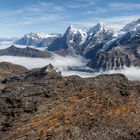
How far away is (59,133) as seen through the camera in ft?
94.8

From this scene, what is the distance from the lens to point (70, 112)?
3034 centimetres

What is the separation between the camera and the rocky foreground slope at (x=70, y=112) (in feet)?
93.9

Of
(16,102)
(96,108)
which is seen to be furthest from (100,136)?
(16,102)

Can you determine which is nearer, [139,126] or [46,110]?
[46,110]

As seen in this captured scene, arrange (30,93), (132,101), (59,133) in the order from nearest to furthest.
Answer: (59,133), (30,93), (132,101)

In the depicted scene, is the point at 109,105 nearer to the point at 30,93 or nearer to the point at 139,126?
the point at 139,126

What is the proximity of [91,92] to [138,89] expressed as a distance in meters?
5.58

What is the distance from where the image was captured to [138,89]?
3578 cm

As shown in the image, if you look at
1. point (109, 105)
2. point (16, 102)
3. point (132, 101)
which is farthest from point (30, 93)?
point (132, 101)

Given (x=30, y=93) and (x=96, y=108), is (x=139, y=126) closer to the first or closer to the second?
(x=96, y=108)

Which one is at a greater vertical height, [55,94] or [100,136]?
[55,94]

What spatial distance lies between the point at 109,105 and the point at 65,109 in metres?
3.90

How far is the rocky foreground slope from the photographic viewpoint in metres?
28.6

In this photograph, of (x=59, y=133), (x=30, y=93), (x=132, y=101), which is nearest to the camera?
(x=59, y=133)
